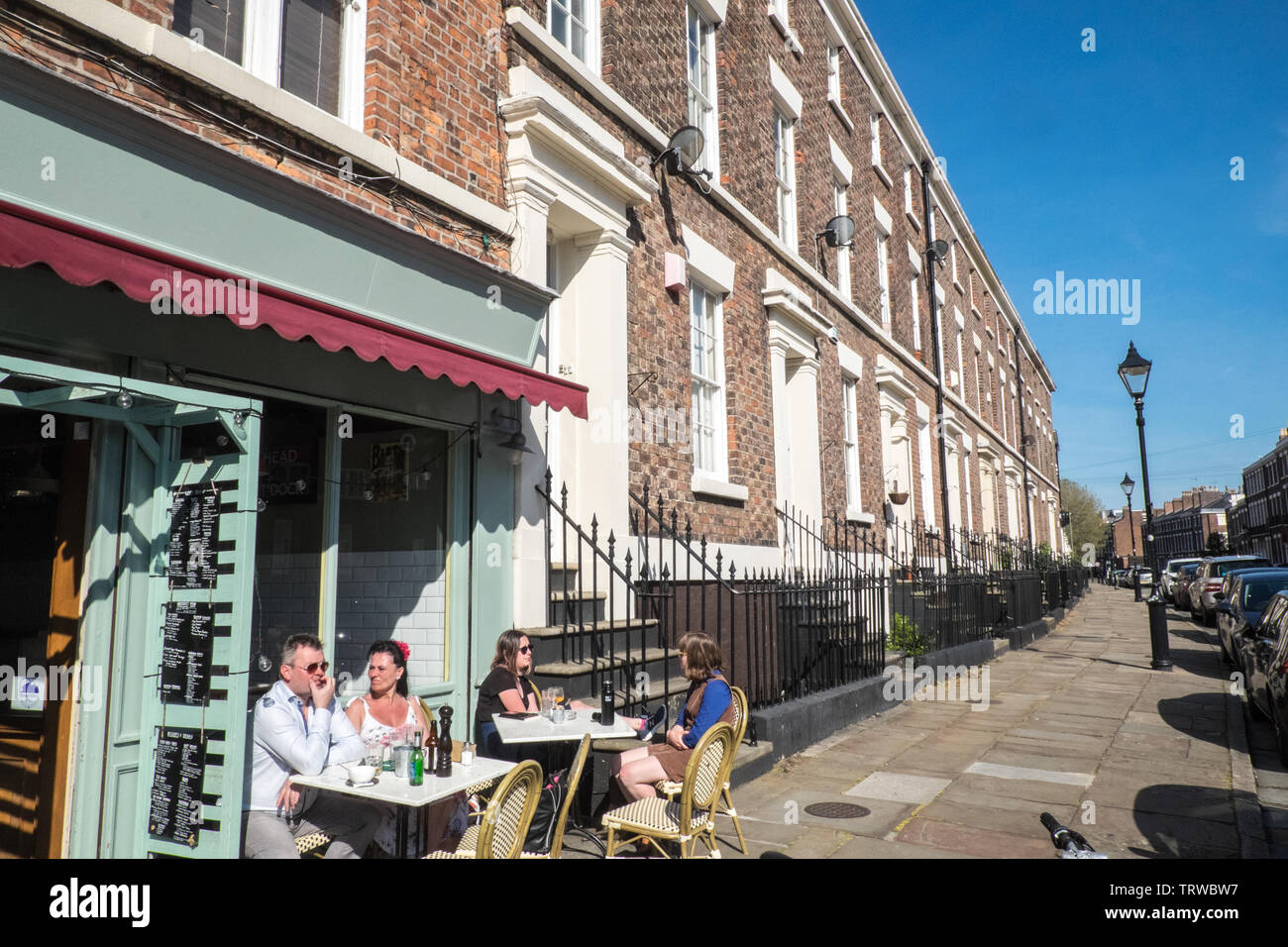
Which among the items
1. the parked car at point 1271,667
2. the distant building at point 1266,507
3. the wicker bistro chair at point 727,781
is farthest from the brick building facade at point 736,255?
the distant building at point 1266,507

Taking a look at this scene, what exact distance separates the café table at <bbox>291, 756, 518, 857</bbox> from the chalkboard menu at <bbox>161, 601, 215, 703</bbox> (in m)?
0.66

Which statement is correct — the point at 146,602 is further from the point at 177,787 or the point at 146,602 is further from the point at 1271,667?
the point at 1271,667

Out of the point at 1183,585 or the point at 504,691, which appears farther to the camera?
the point at 1183,585

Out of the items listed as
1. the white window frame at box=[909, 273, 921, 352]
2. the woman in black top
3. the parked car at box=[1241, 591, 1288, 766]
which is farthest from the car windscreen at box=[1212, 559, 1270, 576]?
the woman in black top

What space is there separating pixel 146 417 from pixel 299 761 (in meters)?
1.73

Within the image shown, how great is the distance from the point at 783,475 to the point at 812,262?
3698 mm

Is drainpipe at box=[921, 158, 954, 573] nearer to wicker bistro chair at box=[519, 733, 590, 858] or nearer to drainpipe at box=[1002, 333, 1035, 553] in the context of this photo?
drainpipe at box=[1002, 333, 1035, 553]

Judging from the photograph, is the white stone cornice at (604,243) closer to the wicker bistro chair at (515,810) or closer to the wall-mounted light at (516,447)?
the wall-mounted light at (516,447)

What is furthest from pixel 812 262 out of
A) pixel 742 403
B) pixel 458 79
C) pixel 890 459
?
pixel 458 79

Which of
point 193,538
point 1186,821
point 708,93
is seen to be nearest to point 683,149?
point 708,93

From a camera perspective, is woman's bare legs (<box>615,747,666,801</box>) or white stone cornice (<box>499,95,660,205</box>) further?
white stone cornice (<box>499,95,660,205</box>)

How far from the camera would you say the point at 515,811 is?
371 centimetres

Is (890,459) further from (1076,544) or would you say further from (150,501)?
(1076,544)

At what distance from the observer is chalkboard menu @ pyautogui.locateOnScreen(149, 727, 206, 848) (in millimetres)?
3689
